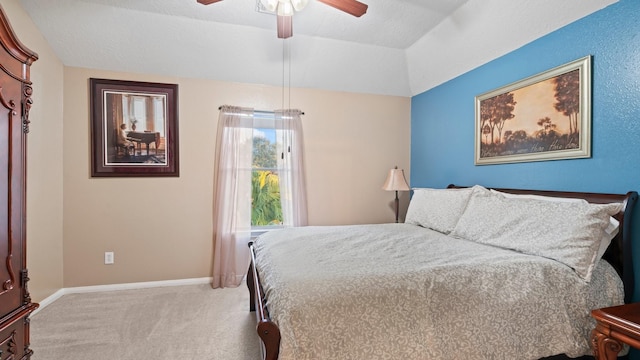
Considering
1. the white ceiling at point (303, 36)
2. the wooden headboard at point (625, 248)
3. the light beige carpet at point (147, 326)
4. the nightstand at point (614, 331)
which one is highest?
the white ceiling at point (303, 36)

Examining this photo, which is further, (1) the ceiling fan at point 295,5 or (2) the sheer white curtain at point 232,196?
(2) the sheer white curtain at point 232,196

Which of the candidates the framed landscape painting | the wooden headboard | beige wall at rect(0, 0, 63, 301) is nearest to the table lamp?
the framed landscape painting

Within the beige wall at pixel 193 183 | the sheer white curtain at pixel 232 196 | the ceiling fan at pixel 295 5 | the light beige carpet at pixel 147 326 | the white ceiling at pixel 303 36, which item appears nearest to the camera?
the ceiling fan at pixel 295 5

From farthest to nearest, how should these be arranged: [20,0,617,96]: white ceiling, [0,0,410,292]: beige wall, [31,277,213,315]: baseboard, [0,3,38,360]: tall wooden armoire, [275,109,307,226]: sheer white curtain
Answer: [275,109,307,226]: sheer white curtain < [31,277,213,315]: baseboard < [0,0,410,292]: beige wall < [20,0,617,96]: white ceiling < [0,3,38,360]: tall wooden armoire

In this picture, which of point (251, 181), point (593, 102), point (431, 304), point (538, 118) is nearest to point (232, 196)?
point (251, 181)

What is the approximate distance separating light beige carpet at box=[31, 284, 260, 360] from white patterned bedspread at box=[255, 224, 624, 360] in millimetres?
834

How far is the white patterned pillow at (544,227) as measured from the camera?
1.63 metres

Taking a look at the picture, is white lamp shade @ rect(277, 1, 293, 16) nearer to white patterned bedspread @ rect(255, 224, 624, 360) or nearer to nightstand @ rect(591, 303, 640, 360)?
white patterned bedspread @ rect(255, 224, 624, 360)

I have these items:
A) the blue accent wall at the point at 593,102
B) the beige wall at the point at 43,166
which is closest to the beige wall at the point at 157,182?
the beige wall at the point at 43,166

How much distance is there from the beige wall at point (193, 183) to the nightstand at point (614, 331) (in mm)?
2628

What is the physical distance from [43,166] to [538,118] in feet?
14.3

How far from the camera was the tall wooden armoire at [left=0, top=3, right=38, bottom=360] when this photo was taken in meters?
1.18

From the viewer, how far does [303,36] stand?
3.13 metres

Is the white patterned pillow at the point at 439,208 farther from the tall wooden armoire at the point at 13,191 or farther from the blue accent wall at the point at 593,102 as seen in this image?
the tall wooden armoire at the point at 13,191
